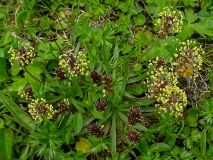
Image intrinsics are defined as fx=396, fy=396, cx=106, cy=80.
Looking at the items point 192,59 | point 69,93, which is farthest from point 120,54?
point 192,59

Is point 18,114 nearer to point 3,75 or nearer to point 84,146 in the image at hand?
point 3,75

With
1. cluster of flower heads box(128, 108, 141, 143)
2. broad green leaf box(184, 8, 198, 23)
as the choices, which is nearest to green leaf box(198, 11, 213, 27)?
broad green leaf box(184, 8, 198, 23)

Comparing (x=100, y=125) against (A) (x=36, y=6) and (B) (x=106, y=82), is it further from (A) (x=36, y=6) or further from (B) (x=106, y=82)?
(A) (x=36, y=6)

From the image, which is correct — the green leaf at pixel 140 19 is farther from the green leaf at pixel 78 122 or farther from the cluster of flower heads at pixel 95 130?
the cluster of flower heads at pixel 95 130

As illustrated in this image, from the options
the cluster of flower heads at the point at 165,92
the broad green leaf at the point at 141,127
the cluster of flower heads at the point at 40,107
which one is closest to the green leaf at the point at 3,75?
the cluster of flower heads at the point at 40,107

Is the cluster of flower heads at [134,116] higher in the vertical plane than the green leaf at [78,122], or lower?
higher

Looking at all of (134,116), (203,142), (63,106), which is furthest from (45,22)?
(203,142)
